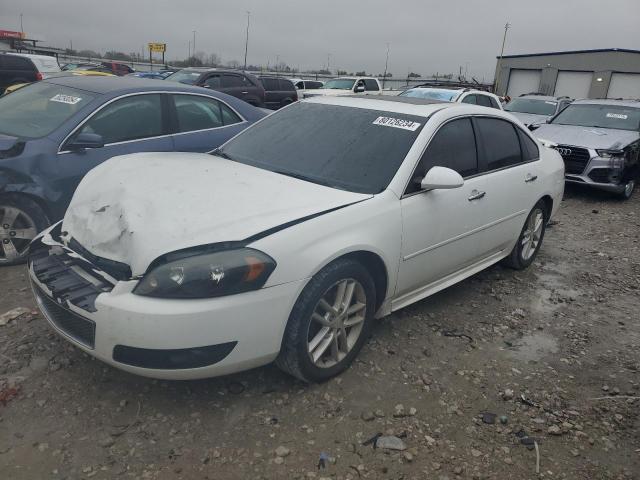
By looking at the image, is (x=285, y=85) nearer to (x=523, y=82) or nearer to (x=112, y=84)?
(x=112, y=84)

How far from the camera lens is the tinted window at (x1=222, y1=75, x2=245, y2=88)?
14328mm

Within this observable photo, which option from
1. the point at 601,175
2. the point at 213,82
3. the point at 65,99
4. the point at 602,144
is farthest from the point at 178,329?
the point at 213,82

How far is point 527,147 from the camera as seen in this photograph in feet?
15.5

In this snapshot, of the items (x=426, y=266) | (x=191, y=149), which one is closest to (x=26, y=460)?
(x=426, y=266)

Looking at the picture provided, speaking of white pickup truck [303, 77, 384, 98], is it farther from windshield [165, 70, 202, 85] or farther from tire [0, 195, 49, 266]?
tire [0, 195, 49, 266]

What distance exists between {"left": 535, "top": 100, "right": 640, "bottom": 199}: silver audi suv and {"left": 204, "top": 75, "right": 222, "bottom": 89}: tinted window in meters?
8.44

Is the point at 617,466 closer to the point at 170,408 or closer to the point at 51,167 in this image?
the point at 170,408

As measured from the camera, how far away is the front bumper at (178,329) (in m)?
2.38

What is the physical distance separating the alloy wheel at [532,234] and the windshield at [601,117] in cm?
534

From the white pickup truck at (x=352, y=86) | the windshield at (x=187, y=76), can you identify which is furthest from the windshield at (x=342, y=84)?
the windshield at (x=187, y=76)

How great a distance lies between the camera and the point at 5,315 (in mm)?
3531

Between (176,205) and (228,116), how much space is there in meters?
3.21

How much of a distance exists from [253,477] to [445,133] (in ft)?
8.39

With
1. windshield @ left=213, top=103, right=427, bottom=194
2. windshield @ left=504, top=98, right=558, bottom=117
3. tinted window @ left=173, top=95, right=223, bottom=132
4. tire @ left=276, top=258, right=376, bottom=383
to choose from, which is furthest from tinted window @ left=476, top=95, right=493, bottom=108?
tire @ left=276, top=258, right=376, bottom=383
